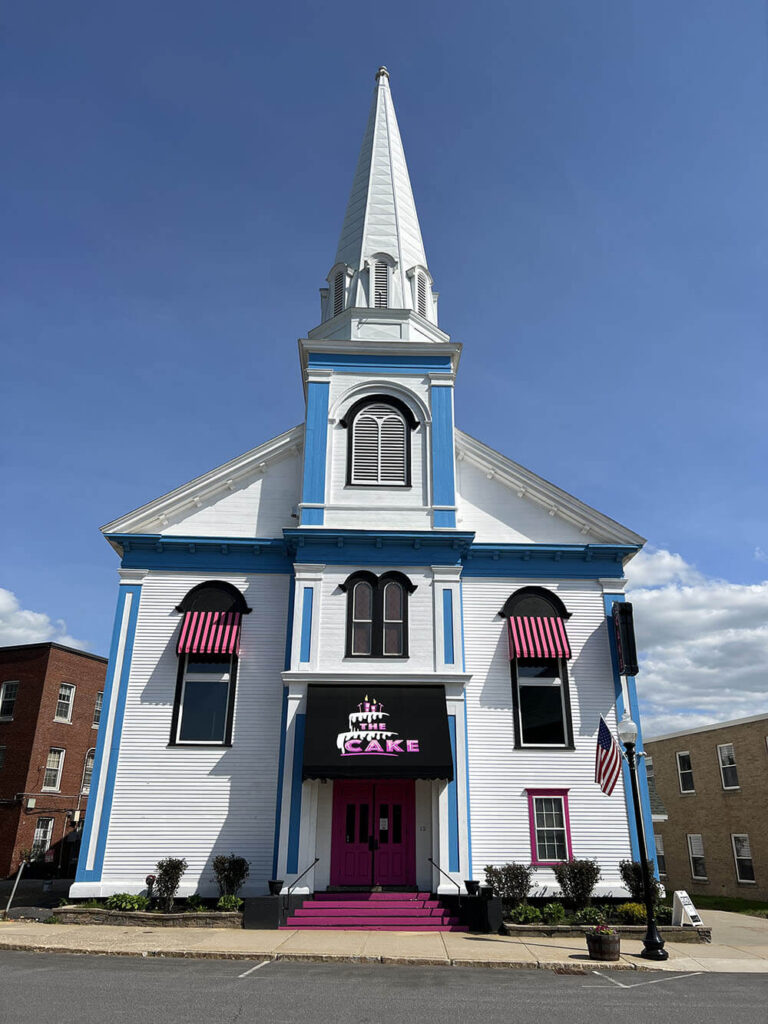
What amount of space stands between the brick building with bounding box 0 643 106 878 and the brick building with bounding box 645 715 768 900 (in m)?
27.6

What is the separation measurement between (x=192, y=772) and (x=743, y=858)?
23.4 meters

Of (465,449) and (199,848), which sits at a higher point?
(465,449)

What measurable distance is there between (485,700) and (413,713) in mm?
2374

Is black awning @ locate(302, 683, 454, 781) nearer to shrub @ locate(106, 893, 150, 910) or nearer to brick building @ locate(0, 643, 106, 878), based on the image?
shrub @ locate(106, 893, 150, 910)

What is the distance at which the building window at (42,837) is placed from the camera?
33812 millimetres

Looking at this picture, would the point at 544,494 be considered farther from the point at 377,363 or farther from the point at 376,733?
the point at 376,733

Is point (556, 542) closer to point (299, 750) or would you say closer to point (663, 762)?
point (299, 750)

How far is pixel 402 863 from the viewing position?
17875 mm

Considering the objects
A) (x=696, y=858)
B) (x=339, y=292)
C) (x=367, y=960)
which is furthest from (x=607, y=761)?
(x=696, y=858)

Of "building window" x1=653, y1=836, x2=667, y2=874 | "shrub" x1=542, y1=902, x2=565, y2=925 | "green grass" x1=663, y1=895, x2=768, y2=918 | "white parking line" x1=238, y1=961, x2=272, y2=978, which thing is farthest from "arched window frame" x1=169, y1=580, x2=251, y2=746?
"building window" x1=653, y1=836, x2=667, y2=874

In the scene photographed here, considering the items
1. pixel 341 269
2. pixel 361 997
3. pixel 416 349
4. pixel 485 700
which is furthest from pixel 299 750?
pixel 341 269

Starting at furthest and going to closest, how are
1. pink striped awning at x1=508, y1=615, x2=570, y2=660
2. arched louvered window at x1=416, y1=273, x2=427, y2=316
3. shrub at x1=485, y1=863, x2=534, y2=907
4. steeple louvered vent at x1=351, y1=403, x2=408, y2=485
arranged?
arched louvered window at x1=416, y1=273, x2=427, y2=316, steeple louvered vent at x1=351, y1=403, x2=408, y2=485, pink striped awning at x1=508, y1=615, x2=570, y2=660, shrub at x1=485, y1=863, x2=534, y2=907

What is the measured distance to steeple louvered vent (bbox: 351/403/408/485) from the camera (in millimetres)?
21406

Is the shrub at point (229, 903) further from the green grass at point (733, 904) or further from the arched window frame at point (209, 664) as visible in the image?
the green grass at point (733, 904)
